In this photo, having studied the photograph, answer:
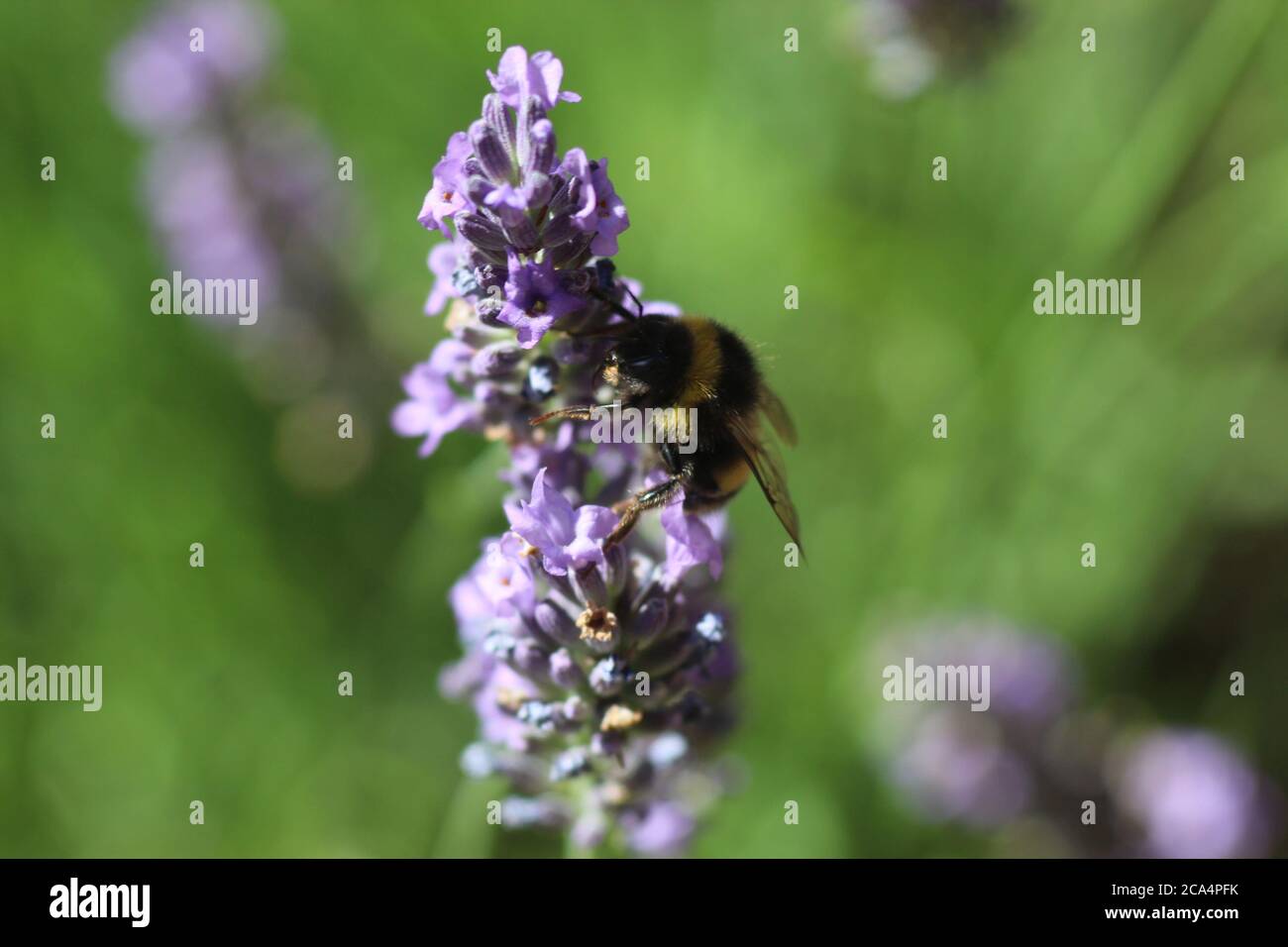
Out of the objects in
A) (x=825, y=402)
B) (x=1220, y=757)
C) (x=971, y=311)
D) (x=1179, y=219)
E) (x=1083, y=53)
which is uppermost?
(x=1083, y=53)

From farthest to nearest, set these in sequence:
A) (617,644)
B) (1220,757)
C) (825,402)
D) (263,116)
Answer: (825,402) < (263,116) < (1220,757) < (617,644)

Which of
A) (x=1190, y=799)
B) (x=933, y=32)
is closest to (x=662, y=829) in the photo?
(x=1190, y=799)

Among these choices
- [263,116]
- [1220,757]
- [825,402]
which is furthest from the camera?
[825,402]

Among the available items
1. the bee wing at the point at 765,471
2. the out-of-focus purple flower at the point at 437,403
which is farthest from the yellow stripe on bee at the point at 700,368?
the out-of-focus purple flower at the point at 437,403

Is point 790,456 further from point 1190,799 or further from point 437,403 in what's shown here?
point 437,403

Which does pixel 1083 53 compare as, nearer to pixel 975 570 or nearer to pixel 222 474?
pixel 975 570

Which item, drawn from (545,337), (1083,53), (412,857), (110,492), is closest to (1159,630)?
(1083,53)

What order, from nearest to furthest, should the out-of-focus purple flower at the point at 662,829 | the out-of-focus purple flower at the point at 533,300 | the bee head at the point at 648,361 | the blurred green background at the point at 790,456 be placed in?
the out-of-focus purple flower at the point at 533,300 < the bee head at the point at 648,361 < the out-of-focus purple flower at the point at 662,829 < the blurred green background at the point at 790,456

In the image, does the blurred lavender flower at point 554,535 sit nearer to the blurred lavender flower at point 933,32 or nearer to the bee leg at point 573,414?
the bee leg at point 573,414
